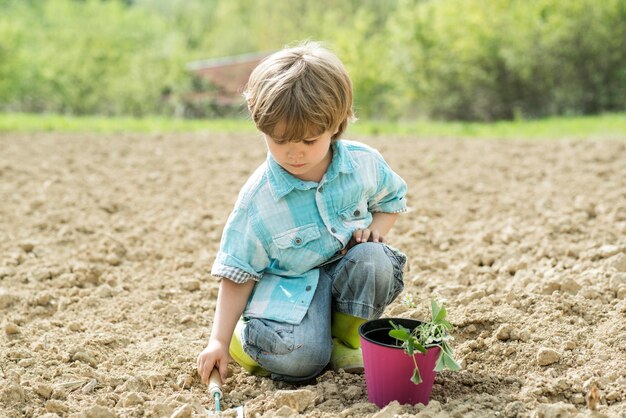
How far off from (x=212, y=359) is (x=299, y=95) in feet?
2.87

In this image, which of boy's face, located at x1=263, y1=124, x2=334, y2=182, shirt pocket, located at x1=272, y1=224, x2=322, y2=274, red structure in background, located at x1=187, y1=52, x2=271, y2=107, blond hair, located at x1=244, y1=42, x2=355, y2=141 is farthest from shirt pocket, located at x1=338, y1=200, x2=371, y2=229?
red structure in background, located at x1=187, y1=52, x2=271, y2=107

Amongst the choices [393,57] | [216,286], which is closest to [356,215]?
[216,286]

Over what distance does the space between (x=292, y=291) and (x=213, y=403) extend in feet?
1.46

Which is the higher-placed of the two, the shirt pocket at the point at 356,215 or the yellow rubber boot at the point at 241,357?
the shirt pocket at the point at 356,215

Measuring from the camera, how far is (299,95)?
2.37 metres

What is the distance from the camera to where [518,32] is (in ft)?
58.0

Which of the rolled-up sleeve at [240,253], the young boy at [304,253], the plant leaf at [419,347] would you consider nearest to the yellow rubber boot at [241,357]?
the young boy at [304,253]

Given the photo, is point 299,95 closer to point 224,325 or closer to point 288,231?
point 288,231

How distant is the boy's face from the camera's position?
2.45m

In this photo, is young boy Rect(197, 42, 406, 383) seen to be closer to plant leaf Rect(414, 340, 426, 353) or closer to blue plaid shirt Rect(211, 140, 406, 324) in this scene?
blue plaid shirt Rect(211, 140, 406, 324)

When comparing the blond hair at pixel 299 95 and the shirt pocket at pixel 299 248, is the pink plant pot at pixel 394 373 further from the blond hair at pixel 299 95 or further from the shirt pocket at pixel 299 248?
the blond hair at pixel 299 95

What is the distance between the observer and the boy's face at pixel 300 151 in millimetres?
2447

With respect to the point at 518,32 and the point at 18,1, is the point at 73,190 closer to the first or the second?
the point at 518,32

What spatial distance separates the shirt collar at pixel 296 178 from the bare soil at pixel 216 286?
64 cm
